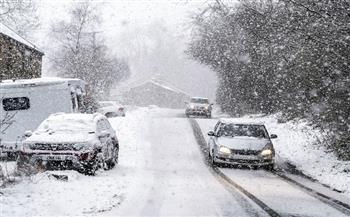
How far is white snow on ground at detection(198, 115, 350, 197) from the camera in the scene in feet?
54.3

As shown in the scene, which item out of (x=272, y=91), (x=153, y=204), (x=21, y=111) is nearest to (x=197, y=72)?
(x=272, y=91)

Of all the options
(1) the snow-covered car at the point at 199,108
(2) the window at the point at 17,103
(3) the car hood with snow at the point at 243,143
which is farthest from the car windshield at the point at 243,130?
(1) the snow-covered car at the point at 199,108

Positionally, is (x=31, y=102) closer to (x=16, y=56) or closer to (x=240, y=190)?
(x=240, y=190)

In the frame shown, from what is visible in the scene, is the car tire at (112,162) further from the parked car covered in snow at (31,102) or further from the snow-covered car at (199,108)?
the snow-covered car at (199,108)

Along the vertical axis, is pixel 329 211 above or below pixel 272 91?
below

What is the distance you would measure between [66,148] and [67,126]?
4.85ft

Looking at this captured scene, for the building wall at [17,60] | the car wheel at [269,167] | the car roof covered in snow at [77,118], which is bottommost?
the car wheel at [269,167]

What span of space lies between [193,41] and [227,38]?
563 centimetres

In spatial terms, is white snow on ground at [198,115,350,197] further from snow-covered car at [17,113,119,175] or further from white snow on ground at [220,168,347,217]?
snow-covered car at [17,113,119,175]

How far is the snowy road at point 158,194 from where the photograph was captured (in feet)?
34.0

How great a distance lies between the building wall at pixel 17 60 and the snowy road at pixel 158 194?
64.2ft

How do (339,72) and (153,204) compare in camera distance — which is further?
(339,72)

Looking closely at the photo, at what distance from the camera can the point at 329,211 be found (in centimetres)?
1108

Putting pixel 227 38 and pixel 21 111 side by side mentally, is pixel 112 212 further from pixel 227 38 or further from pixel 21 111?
pixel 227 38
